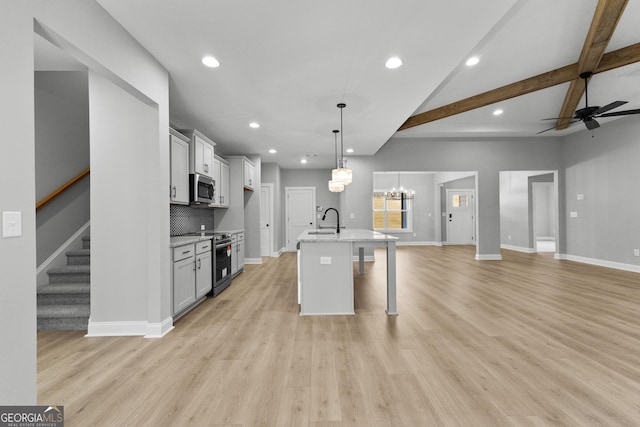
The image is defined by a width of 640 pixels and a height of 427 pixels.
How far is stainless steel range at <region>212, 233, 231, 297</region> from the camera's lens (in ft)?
13.7

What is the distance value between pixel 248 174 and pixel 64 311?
4144 mm

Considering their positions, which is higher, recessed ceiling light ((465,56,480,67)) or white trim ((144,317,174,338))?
recessed ceiling light ((465,56,480,67))

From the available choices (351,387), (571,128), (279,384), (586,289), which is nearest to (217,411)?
(279,384)

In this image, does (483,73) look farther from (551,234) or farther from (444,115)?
(551,234)

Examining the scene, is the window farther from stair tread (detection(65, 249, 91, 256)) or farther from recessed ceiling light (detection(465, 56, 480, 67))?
stair tread (detection(65, 249, 91, 256))

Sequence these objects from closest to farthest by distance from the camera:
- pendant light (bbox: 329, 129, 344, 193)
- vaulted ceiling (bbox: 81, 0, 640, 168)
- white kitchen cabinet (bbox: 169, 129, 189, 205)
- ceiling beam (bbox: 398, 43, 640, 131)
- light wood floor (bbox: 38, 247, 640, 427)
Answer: light wood floor (bbox: 38, 247, 640, 427) < vaulted ceiling (bbox: 81, 0, 640, 168) < white kitchen cabinet (bbox: 169, 129, 189, 205) < ceiling beam (bbox: 398, 43, 640, 131) < pendant light (bbox: 329, 129, 344, 193)

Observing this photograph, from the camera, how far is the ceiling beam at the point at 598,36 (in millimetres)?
3201

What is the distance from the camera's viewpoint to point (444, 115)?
18.9 ft

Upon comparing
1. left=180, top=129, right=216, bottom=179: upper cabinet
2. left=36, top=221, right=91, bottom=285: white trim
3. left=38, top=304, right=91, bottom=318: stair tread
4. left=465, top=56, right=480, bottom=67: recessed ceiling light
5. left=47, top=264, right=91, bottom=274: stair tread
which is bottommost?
left=38, top=304, right=91, bottom=318: stair tread

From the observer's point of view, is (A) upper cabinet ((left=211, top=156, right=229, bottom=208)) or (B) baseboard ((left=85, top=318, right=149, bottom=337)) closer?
(B) baseboard ((left=85, top=318, right=149, bottom=337))

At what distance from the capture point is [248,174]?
653cm

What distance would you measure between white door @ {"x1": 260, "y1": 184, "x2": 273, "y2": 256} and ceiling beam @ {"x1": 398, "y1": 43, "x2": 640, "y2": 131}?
411cm

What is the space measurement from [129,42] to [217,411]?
2.87 meters

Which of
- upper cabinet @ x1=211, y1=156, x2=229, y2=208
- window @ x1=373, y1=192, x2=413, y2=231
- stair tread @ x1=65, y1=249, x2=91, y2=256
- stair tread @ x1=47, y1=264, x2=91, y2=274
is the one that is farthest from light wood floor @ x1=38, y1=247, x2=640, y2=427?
window @ x1=373, y1=192, x2=413, y2=231
